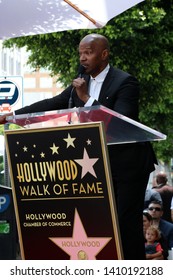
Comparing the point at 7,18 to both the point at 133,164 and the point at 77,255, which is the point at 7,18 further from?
the point at 77,255

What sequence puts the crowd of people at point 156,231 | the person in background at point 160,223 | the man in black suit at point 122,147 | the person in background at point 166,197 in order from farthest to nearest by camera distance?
the person in background at point 166,197 → the person in background at point 160,223 → the crowd of people at point 156,231 → the man in black suit at point 122,147

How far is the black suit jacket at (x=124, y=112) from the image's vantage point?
4.80 meters

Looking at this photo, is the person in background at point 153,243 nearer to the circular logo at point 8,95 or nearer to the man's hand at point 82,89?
the man's hand at point 82,89

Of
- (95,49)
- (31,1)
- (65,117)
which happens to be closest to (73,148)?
(65,117)

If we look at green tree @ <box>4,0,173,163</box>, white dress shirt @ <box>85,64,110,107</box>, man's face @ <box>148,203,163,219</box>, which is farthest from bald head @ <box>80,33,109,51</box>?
green tree @ <box>4,0,173,163</box>

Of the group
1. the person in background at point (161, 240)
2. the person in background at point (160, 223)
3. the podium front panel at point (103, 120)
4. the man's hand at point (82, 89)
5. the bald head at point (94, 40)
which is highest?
the bald head at point (94, 40)

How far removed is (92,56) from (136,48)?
1887cm

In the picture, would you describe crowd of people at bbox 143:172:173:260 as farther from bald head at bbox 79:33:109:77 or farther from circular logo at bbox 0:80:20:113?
Result: bald head at bbox 79:33:109:77

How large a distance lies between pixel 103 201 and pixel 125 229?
515 mm

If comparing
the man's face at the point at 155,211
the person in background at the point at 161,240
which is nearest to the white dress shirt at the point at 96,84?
the person in background at the point at 161,240

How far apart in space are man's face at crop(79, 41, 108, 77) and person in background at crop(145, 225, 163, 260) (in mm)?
4077

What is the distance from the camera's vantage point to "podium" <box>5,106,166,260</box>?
4.30m

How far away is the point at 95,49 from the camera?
195 inches

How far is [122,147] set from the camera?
4.84 meters
